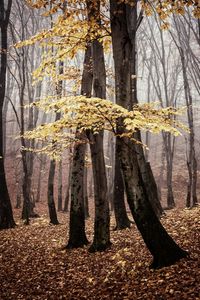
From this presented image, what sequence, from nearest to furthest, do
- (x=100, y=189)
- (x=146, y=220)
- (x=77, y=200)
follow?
1. (x=146, y=220)
2. (x=100, y=189)
3. (x=77, y=200)

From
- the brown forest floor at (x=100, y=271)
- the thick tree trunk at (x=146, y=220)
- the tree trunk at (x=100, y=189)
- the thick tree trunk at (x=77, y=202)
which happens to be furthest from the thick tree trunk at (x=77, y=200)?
the thick tree trunk at (x=146, y=220)

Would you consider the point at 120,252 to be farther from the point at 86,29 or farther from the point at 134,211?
the point at 86,29

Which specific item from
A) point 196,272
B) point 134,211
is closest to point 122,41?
point 134,211

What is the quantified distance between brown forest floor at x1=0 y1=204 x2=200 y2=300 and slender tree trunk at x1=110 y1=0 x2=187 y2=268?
1.08 ft

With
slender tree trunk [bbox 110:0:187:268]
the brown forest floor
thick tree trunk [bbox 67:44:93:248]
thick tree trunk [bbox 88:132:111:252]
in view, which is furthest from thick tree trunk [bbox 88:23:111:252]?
slender tree trunk [bbox 110:0:187:268]

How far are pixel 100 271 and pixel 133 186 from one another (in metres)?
2.31

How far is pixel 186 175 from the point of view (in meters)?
31.3

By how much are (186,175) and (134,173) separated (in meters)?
26.5

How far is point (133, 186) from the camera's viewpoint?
610 cm

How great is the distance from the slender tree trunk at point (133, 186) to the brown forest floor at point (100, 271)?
1.08 feet

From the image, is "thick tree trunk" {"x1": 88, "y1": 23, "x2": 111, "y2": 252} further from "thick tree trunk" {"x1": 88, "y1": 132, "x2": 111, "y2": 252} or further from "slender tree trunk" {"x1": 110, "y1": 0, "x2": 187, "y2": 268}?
"slender tree trunk" {"x1": 110, "y1": 0, "x2": 187, "y2": 268}

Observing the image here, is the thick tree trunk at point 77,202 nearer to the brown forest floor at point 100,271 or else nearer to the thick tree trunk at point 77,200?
the thick tree trunk at point 77,200

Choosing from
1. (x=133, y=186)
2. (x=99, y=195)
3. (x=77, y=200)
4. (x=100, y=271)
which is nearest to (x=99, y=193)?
(x=99, y=195)

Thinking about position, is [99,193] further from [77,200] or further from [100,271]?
[100,271]
